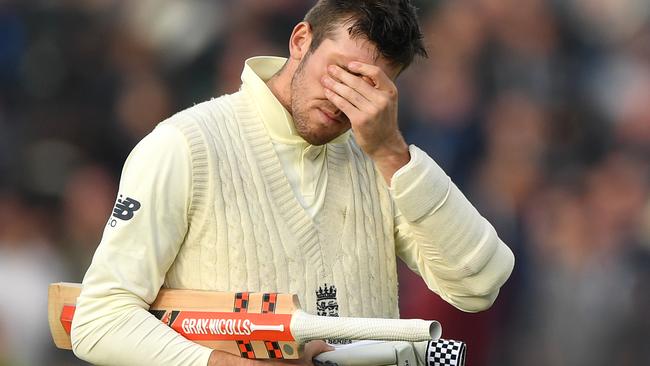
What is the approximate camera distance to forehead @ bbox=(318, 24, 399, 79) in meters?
2.85

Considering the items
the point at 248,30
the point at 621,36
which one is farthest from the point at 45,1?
the point at 621,36

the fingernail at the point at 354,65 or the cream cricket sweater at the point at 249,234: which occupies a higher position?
the fingernail at the point at 354,65

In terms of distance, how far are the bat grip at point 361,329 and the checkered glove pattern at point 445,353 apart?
1.24 feet

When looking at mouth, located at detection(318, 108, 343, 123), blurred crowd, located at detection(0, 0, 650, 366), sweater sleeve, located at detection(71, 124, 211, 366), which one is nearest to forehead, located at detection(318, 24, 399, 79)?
mouth, located at detection(318, 108, 343, 123)

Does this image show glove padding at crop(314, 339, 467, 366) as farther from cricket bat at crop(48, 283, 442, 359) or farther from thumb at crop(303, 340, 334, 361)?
cricket bat at crop(48, 283, 442, 359)

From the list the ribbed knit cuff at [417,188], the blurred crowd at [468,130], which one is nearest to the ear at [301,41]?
the ribbed knit cuff at [417,188]

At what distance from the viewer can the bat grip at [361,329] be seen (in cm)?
257

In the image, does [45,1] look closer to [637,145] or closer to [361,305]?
[637,145]

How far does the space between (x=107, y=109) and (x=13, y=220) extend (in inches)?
27.2

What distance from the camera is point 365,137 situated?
279 cm

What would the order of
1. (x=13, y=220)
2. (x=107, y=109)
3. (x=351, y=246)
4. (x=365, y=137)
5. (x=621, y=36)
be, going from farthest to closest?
(x=621, y=36) < (x=107, y=109) < (x=13, y=220) < (x=351, y=246) < (x=365, y=137)

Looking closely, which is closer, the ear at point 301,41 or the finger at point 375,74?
the finger at point 375,74

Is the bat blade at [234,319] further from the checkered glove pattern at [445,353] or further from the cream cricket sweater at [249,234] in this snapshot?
the checkered glove pattern at [445,353]

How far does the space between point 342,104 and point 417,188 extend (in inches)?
10.3
